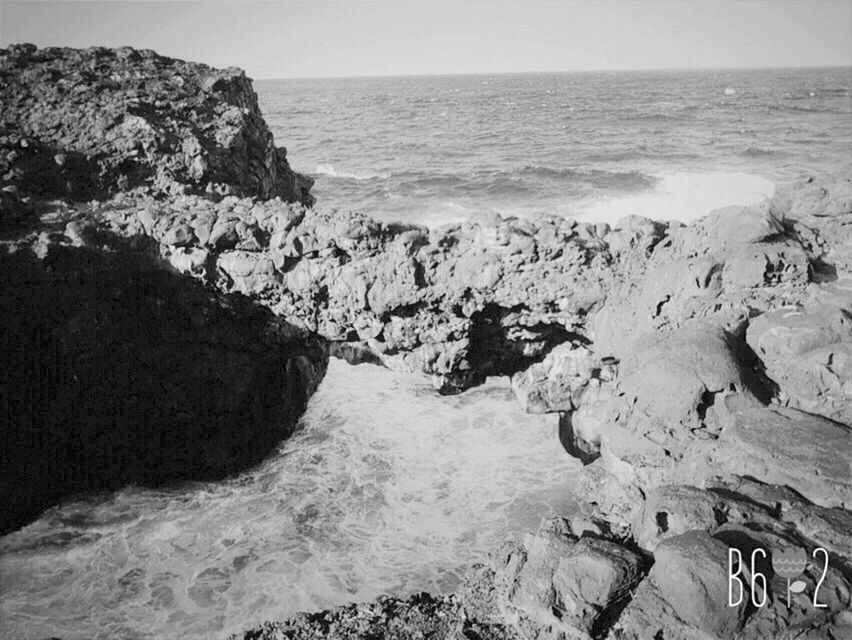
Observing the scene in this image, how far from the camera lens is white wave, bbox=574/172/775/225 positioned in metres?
21.5

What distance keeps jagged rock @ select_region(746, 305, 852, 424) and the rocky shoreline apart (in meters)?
0.02

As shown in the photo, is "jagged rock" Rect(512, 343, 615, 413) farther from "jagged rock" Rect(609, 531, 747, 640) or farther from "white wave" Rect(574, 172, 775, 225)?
"white wave" Rect(574, 172, 775, 225)

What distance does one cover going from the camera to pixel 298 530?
7.90 m

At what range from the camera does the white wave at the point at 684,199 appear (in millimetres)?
21531

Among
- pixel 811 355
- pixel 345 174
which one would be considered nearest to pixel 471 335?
pixel 811 355

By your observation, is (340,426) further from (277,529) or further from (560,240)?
(560,240)

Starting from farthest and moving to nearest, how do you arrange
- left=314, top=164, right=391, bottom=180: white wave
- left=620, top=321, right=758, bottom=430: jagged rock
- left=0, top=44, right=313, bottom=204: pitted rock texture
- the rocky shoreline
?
left=314, top=164, right=391, bottom=180: white wave, left=0, top=44, right=313, bottom=204: pitted rock texture, left=620, top=321, right=758, bottom=430: jagged rock, the rocky shoreline

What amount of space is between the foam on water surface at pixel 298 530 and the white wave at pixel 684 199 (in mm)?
14993

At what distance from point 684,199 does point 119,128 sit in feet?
75.9

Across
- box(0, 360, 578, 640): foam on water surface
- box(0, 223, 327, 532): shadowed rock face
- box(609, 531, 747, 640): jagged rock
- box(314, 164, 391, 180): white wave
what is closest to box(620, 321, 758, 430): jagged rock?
box(609, 531, 747, 640): jagged rock

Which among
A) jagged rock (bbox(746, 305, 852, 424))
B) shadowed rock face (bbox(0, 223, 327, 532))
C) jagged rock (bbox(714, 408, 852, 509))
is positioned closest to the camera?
jagged rock (bbox(714, 408, 852, 509))

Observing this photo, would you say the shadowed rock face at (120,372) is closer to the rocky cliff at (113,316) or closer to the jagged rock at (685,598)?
the rocky cliff at (113,316)

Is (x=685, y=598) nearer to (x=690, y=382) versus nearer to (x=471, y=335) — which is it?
(x=690, y=382)

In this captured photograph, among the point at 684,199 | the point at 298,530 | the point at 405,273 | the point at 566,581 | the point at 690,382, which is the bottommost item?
the point at 298,530
